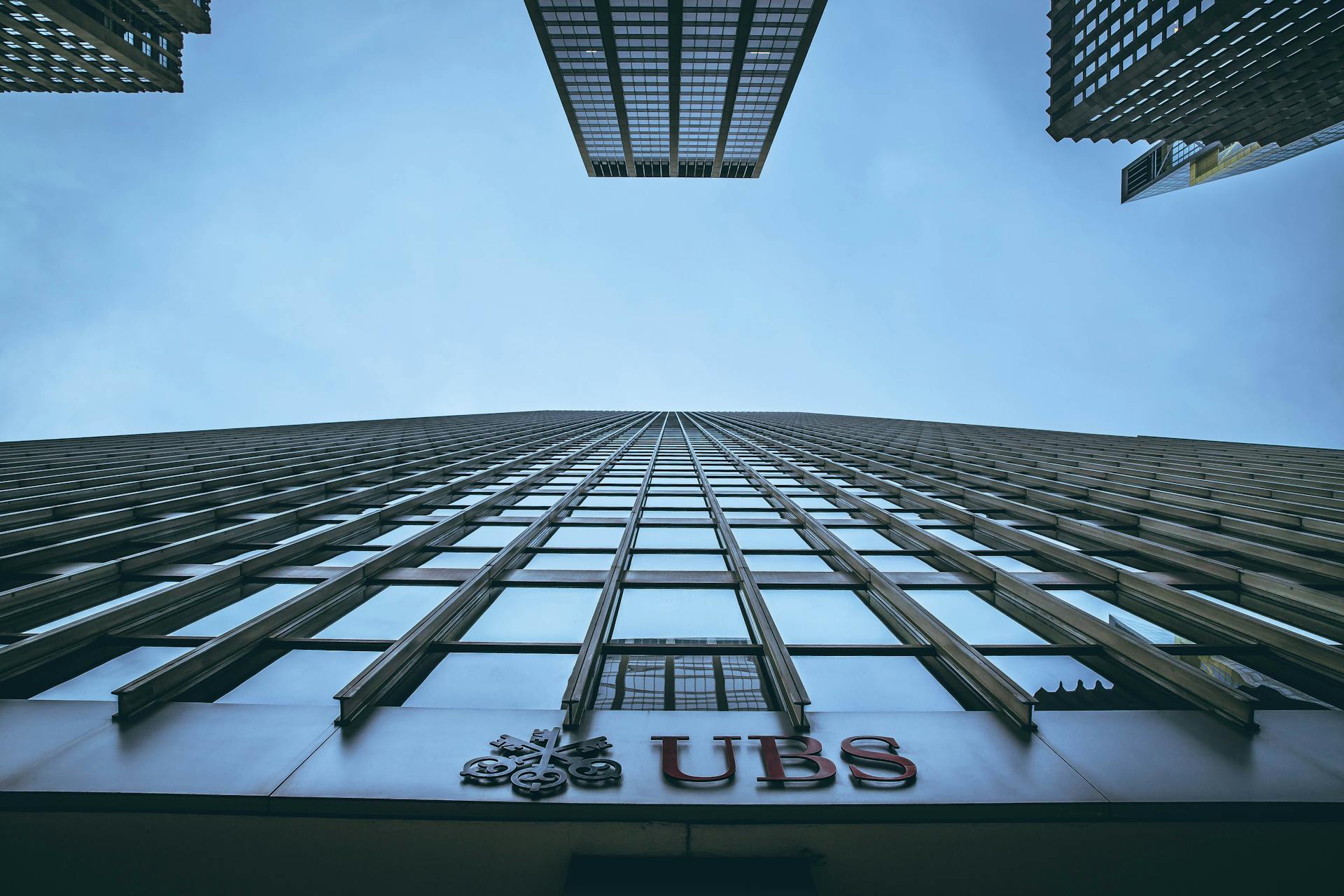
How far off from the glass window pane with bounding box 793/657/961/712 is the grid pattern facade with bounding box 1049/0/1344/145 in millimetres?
72522

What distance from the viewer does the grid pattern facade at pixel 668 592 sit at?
6820 mm

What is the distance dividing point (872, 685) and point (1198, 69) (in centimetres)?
8259

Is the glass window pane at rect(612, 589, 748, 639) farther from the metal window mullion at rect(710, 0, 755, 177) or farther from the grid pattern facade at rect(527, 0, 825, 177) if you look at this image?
the grid pattern facade at rect(527, 0, 825, 177)

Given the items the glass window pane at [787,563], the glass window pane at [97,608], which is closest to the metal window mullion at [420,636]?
the glass window pane at [97,608]

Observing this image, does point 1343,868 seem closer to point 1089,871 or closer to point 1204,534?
point 1089,871

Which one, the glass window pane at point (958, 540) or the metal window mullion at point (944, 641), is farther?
the glass window pane at point (958, 540)

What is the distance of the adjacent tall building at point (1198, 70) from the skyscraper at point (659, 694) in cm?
6404

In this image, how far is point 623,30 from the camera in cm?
6291

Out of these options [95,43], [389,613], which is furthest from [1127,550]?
[95,43]

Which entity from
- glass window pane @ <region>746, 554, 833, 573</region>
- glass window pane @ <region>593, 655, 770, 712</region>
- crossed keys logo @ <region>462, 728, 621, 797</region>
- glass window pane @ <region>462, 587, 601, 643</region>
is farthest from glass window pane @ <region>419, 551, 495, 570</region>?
crossed keys logo @ <region>462, 728, 621, 797</region>

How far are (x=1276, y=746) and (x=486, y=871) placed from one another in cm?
725

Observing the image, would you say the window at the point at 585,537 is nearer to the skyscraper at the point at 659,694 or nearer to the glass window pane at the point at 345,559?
the skyscraper at the point at 659,694

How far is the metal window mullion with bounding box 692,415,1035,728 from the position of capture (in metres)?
6.11

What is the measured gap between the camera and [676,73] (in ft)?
224
